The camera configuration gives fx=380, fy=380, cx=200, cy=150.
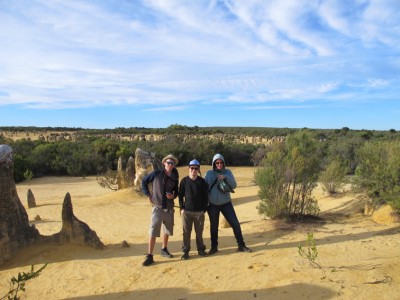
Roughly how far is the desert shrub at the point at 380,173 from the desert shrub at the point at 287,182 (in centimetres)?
126

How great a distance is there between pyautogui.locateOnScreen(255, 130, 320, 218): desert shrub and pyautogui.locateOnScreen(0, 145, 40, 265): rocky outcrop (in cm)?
553

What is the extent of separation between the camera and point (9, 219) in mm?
6977

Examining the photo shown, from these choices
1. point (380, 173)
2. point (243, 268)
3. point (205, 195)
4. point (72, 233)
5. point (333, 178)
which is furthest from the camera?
point (333, 178)

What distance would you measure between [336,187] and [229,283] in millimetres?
10450

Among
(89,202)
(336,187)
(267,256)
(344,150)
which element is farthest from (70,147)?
(267,256)

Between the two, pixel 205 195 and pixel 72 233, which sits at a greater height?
pixel 205 195

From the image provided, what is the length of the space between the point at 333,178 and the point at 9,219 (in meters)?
11.5

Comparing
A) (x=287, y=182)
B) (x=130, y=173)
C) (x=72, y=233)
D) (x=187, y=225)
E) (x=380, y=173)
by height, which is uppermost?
(x=380, y=173)

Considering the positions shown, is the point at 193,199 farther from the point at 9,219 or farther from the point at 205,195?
the point at 9,219

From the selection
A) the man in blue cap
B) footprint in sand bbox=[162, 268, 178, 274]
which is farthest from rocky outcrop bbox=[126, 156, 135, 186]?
footprint in sand bbox=[162, 268, 178, 274]

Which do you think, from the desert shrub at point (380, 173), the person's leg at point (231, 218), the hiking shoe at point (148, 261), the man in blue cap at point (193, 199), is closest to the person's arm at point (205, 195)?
the man in blue cap at point (193, 199)

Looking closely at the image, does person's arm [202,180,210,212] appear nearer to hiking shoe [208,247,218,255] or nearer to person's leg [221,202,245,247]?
person's leg [221,202,245,247]

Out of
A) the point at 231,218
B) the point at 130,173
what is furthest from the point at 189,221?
the point at 130,173

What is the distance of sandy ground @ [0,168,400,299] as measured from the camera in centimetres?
515
